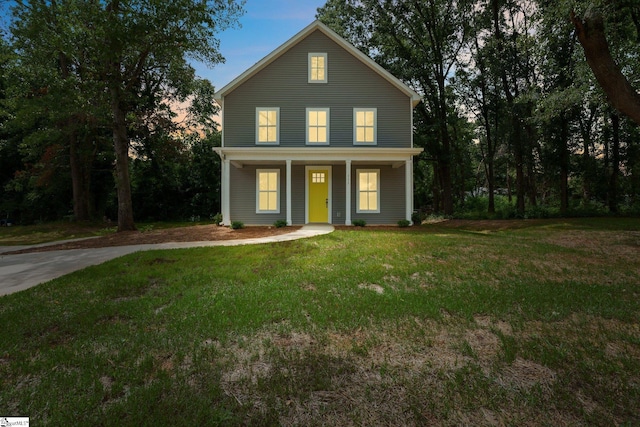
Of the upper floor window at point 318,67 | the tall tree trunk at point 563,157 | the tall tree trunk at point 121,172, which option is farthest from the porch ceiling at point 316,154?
the tall tree trunk at point 563,157

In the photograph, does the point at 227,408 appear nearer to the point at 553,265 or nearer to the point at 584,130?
the point at 553,265

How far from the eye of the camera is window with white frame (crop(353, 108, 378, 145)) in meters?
14.5

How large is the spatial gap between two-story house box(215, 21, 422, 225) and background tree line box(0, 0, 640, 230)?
3.43 meters

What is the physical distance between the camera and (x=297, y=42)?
47.9 ft

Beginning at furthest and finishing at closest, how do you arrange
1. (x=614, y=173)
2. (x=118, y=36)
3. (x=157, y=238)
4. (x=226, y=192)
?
(x=614, y=173)
(x=226, y=192)
(x=118, y=36)
(x=157, y=238)

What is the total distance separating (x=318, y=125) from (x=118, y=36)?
8.69 m

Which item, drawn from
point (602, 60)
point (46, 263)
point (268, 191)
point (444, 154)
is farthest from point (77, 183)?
point (602, 60)

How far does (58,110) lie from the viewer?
42.8 ft

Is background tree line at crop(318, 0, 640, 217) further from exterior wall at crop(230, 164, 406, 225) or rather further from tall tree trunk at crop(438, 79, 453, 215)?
exterior wall at crop(230, 164, 406, 225)

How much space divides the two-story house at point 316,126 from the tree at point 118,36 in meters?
2.73

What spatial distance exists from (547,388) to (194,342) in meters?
3.66

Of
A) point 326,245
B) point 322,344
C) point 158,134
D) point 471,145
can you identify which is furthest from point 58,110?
point 471,145

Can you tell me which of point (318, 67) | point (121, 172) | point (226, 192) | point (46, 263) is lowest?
point (46, 263)

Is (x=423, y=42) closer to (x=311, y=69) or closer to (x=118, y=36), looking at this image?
(x=311, y=69)
